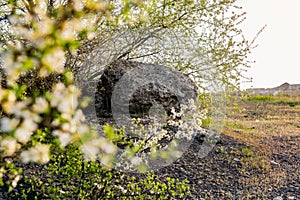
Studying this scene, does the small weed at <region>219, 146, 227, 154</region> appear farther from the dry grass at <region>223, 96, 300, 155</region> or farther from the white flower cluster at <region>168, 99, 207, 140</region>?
the dry grass at <region>223, 96, 300, 155</region>

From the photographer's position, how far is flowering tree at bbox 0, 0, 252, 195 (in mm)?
1941

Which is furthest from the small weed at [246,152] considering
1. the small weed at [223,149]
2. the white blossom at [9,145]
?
the white blossom at [9,145]

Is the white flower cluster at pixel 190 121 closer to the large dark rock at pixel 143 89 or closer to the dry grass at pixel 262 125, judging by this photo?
the large dark rock at pixel 143 89

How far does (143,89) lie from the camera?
6.29 metres

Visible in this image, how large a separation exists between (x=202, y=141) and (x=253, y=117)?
19.5ft

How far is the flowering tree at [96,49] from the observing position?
1.94 meters

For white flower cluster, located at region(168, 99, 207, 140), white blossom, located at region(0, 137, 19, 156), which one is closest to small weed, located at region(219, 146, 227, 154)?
white flower cluster, located at region(168, 99, 207, 140)

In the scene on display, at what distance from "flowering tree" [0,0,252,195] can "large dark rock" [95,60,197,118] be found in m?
0.16

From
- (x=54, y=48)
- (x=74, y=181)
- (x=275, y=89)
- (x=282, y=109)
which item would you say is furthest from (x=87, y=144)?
(x=275, y=89)

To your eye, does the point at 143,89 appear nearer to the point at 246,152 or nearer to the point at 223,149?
the point at 223,149

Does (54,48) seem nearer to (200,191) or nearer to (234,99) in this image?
(200,191)

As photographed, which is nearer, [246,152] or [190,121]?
[190,121]

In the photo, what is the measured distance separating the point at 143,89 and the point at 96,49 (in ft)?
4.27

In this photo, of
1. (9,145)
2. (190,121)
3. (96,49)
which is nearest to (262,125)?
(190,121)
